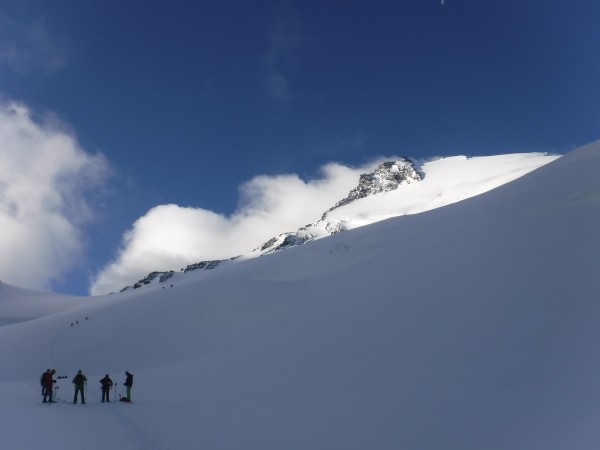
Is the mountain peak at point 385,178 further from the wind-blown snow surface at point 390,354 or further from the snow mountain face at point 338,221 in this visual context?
the wind-blown snow surface at point 390,354

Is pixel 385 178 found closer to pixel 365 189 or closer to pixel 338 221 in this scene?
pixel 365 189

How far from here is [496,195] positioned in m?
28.1

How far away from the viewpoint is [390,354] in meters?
14.6

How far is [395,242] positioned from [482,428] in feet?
70.0

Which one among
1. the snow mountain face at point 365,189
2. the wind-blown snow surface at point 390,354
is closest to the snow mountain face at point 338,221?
the snow mountain face at point 365,189

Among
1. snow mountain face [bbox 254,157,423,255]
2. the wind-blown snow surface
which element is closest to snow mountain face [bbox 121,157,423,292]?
snow mountain face [bbox 254,157,423,255]

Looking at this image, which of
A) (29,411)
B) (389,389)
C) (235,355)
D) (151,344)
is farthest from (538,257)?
(151,344)

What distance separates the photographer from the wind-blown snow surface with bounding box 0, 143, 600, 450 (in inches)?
353

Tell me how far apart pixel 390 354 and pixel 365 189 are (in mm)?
141658

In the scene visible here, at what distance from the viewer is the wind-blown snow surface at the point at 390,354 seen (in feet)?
29.4

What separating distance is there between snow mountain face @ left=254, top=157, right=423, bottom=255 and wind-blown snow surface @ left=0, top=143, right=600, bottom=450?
3617 inches

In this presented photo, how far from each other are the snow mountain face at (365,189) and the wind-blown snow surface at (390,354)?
301ft

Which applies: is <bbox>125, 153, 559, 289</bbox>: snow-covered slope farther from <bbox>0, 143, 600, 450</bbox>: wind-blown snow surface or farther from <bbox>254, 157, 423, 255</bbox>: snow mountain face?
<bbox>0, 143, 600, 450</bbox>: wind-blown snow surface

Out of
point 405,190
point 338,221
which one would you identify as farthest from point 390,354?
point 405,190
